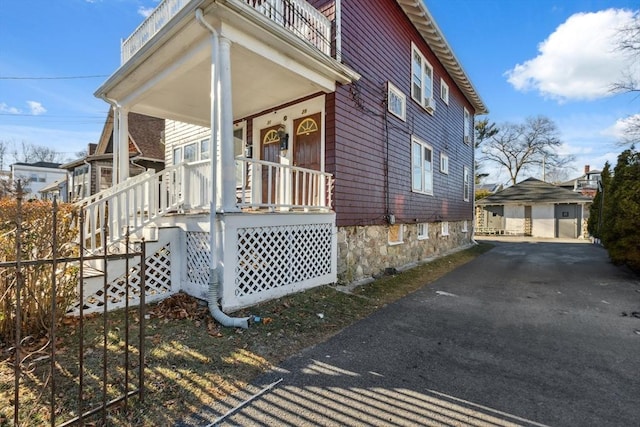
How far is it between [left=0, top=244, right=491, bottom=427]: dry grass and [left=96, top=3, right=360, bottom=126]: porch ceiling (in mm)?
3968

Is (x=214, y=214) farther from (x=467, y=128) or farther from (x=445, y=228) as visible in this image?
(x=467, y=128)

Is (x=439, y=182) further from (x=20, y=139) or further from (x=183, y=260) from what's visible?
(x=20, y=139)

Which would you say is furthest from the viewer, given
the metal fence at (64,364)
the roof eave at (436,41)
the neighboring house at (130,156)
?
the neighboring house at (130,156)

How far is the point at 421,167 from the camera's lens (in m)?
10.7

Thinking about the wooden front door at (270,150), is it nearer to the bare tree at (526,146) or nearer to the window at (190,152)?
the window at (190,152)

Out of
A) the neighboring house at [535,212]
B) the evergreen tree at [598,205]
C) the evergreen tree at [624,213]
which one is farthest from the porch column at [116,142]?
the neighboring house at [535,212]

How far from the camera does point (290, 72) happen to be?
5.79m

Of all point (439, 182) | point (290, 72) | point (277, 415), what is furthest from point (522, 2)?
point (277, 415)

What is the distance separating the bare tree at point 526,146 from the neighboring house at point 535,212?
10.9 metres

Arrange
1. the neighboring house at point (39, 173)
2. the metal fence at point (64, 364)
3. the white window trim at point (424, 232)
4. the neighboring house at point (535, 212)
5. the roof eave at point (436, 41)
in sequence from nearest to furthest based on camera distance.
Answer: the metal fence at point (64, 364) → the roof eave at point (436, 41) → the white window trim at point (424, 232) → the neighboring house at point (535, 212) → the neighboring house at point (39, 173)

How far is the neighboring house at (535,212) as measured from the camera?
72.7ft

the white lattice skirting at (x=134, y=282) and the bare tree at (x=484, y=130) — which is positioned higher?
the bare tree at (x=484, y=130)

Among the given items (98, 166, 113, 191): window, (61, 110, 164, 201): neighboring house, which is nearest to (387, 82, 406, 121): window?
(61, 110, 164, 201): neighboring house

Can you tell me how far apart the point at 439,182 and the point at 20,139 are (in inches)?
2201
